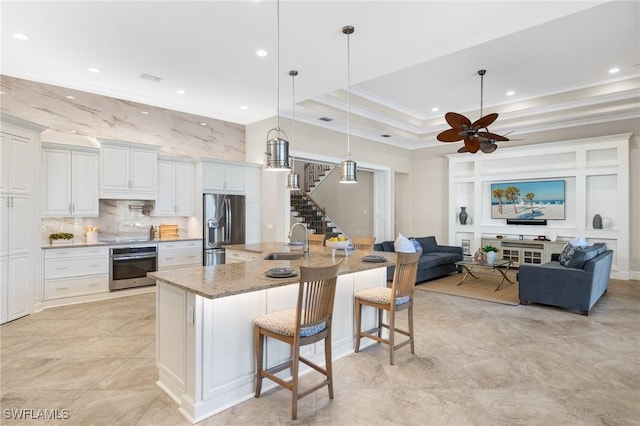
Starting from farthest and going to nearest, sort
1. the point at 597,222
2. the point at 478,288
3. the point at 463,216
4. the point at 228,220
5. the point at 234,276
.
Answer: the point at 463,216
the point at 597,222
the point at 228,220
the point at 478,288
the point at 234,276

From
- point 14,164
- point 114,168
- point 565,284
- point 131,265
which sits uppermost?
point 114,168

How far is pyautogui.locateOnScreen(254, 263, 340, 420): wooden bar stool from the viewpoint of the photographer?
2336 mm

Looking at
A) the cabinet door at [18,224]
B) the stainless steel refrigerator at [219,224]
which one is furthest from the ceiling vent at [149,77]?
the cabinet door at [18,224]

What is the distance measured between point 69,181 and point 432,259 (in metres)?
6.22

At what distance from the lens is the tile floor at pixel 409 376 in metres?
2.39

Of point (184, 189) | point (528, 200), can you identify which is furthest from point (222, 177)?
point (528, 200)

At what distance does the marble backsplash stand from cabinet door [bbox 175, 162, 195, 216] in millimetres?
355

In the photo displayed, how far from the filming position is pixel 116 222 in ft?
19.6

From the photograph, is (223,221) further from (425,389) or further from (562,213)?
(562,213)

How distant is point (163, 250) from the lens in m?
5.98

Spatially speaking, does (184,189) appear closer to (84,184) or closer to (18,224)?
(84,184)

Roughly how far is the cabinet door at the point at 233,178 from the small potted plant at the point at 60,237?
2565mm

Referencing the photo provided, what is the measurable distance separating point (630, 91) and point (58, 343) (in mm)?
9103

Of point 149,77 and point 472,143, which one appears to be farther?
point 472,143
